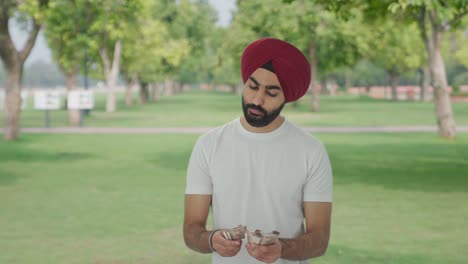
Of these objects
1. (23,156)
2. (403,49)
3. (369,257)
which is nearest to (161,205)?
(369,257)

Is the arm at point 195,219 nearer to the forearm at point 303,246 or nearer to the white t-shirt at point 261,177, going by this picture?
the white t-shirt at point 261,177

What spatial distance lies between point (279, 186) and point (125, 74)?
66.1m

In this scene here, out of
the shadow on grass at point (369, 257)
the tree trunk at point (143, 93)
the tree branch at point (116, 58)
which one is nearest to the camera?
the shadow on grass at point (369, 257)

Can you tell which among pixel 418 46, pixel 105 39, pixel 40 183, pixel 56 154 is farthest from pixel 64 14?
pixel 418 46

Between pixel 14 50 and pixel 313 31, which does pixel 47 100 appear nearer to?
pixel 14 50

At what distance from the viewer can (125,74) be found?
6806cm

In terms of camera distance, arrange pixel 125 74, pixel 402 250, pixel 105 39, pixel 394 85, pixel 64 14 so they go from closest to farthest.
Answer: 1. pixel 402 250
2. pixel 64 14
3. pixel 105 39
4. pixel 125 74
5. pixel 394 85

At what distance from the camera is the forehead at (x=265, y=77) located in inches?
114

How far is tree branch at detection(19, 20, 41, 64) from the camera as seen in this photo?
24.6m

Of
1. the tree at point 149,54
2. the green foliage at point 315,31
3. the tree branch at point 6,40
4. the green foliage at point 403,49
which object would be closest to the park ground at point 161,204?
the tree branch at point 6,40

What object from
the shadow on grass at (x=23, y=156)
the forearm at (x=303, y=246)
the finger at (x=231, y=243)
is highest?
the finger at (x=231, y=243)

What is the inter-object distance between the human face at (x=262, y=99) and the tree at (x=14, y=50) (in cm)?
2175

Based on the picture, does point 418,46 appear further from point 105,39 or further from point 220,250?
point 220,250

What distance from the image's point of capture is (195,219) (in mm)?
2980
